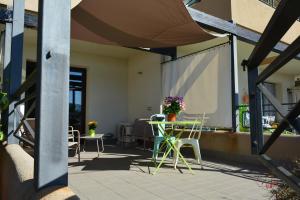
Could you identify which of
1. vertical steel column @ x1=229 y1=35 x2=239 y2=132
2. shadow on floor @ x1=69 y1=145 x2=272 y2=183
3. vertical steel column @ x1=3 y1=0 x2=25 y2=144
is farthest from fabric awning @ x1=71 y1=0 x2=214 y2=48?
shadow on floor @ x1=69 y1=145 x2=272 y2=183

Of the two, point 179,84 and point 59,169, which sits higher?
point 179,84

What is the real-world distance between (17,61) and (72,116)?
6.08 m

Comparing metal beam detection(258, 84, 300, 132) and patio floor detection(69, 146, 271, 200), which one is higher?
metal beam detection(258, 84, 300, 132)

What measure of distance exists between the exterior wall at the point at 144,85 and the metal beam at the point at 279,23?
7643 millimetres

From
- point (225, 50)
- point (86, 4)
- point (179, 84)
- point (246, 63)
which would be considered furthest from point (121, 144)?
point (246, 63)

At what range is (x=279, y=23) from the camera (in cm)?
103

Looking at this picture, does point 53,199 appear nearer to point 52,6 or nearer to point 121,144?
point 52,6

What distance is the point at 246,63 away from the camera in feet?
5.87

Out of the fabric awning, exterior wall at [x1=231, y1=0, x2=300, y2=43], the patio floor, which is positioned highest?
exterior wall at [x1=231, y1=0, x2=300, y2=43]

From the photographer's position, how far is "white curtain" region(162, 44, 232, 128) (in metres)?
6.34

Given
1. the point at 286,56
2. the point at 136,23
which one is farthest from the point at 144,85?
the point at 286,56

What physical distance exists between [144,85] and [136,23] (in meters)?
4.66

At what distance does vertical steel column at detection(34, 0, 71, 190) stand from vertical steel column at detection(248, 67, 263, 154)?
3.47 ft

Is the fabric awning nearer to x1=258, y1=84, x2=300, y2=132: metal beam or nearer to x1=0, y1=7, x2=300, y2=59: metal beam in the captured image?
x1=0, y1=7, x2=300, y2=59: metal beam
